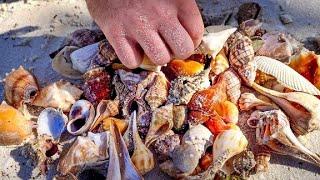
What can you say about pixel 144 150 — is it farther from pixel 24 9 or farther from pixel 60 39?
pixel 24 9

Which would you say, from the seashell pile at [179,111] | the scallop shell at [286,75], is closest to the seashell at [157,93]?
the seashell pile at [179,111]

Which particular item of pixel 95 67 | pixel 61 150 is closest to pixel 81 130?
pixel 61 150

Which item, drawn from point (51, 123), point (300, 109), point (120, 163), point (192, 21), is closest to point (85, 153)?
point (120, 163)

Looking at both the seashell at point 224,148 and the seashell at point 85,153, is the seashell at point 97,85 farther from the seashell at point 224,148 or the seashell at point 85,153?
the seashell at point 224,148

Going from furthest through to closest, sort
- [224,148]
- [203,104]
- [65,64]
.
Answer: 1. [65,64]
2. [203,104]
3. [224,148]

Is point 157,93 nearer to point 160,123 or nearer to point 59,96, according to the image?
point 160,123

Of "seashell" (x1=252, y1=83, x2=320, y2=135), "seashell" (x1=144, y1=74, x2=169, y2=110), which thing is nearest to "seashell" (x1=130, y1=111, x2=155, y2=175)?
"seashell" (x1=144, y1=74, x2=169, y2=110)

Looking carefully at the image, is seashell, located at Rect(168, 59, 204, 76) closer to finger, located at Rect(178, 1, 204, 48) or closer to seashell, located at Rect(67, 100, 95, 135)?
finger, located at Rect(178, 1, 204, 48)
